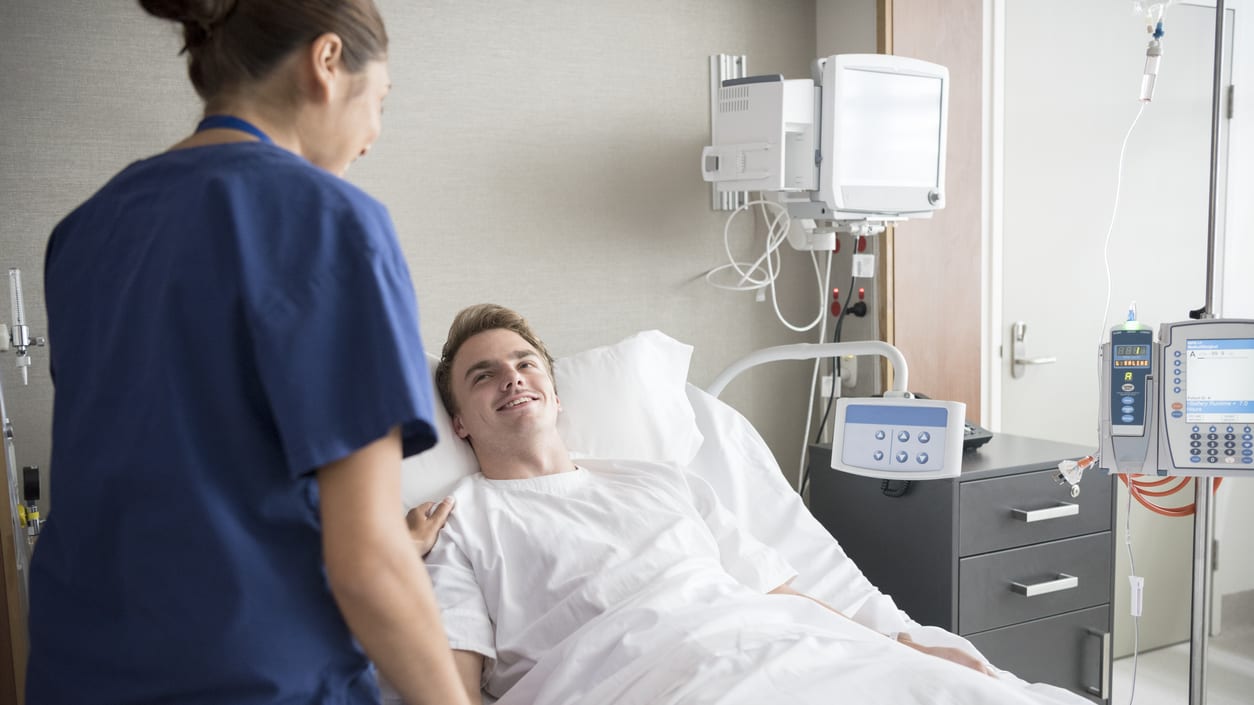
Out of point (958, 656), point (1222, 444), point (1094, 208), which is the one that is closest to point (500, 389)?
point (958, 656)

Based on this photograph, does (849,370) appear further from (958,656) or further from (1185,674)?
(1185,674)

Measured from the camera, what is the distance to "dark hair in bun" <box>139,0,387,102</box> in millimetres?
874

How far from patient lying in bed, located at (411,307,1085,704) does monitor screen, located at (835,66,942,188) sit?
0.90 m

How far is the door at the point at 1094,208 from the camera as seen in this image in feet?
9.98

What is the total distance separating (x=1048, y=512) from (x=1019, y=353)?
92 centimetres

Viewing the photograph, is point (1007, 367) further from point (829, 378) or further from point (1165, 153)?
point (1165, 153)

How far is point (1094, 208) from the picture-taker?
3166 mm

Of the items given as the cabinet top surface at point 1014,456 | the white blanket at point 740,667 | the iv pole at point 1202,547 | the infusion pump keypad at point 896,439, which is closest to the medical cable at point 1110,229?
the cabinet top surface at point 1014,456

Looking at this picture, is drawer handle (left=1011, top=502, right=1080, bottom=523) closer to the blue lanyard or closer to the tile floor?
the tile floor

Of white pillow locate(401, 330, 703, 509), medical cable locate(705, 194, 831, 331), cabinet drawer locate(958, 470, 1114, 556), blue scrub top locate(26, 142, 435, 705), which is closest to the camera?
blue scrub top locate(26, 142, 435, 705)

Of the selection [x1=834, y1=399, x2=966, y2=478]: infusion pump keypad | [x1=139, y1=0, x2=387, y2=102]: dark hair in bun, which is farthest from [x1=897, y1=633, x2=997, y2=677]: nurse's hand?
[x1=139, y1=0, x2=387, y2=102]: dark hair in bun

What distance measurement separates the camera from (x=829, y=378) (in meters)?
2.87

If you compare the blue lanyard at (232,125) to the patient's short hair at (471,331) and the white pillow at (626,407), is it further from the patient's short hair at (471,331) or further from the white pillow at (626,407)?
the white pillow at (626,407)

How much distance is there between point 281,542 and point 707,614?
82cm
